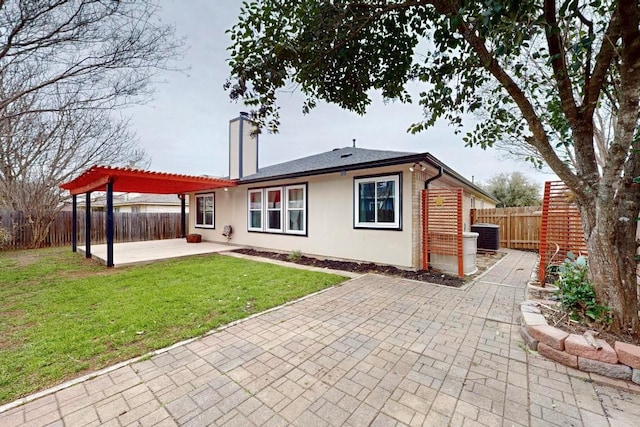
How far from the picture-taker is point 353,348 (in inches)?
115

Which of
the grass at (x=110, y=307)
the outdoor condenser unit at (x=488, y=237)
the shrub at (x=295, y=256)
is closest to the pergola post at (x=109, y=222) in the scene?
the grass at (x=110, y=307)

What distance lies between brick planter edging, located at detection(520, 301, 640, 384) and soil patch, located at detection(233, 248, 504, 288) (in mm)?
2533

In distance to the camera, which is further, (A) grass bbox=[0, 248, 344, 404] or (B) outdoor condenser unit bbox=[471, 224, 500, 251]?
(B) outdoor condenser unit bbox=[471, 224, 500, 251]

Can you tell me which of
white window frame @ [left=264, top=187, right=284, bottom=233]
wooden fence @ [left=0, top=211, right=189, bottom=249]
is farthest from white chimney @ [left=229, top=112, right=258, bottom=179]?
wooden fence @ [left=0, top=211, right=189, bottom=249]

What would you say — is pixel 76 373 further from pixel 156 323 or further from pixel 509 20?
pixel 509 20

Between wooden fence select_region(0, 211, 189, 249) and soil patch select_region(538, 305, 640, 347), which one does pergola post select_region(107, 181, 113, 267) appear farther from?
soil patch select_region(538, 305, 640, 347)

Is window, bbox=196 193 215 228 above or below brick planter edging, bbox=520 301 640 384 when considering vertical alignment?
above

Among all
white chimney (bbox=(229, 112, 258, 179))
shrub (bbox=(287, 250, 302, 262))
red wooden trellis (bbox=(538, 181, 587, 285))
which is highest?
white chimney (bbox=(229, 112, 258, 179))

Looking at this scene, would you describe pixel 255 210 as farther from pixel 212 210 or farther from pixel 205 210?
pixel 205 210

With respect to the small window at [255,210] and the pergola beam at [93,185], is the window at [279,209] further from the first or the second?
the pergola beam at [93,185]

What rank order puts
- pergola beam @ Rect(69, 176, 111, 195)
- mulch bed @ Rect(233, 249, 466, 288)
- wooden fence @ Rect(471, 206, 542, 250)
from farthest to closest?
wooden fence @ Rect(471, 206, 542, 250) → pergola beam @ Rect(69, 176, 111, 195) → mulch bed @ Rect(233, 249, 466, 288)

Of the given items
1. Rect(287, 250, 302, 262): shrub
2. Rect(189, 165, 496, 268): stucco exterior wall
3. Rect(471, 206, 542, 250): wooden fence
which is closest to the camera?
Rect(189, 165, 496, 268): stucco exterior wall

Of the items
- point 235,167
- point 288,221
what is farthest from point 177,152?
point 288,221

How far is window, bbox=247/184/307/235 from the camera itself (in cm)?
884
